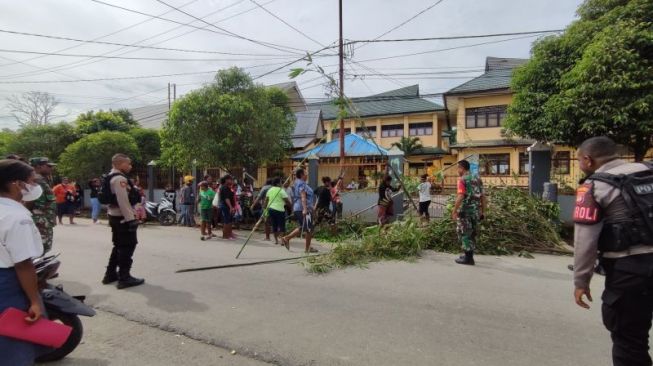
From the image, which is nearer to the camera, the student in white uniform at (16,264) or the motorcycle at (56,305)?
the student in white uniform at (16,264)

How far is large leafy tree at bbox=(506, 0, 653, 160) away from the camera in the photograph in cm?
928

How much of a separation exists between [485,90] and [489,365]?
26.5 meters

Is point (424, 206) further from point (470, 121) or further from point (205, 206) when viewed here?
point (470, 121)

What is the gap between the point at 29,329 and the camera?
2.39 m

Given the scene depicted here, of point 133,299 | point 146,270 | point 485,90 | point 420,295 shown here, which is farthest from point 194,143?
point 485,90

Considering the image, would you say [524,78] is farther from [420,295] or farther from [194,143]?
[194,143]

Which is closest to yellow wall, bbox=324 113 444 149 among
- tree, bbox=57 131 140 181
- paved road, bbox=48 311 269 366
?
tree, bbox=57 131 140 181

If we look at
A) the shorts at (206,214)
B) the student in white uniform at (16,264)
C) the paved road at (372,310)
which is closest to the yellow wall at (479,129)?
the shorts at (206,214)

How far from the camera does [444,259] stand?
25.7ft

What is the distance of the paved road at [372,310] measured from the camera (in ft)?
12.2

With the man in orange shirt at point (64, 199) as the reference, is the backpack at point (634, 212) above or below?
above

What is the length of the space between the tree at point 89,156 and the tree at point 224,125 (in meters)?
4.30

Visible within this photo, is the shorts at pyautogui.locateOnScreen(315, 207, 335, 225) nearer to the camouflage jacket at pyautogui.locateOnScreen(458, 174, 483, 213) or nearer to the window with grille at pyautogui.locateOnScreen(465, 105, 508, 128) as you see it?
the camouflage jacket at pyautogui.locateOnScreen(458, 174, 483, 213)

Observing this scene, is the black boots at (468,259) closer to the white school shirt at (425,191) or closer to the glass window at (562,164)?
the white school shirt at (425,191)
